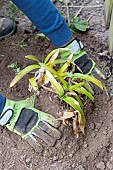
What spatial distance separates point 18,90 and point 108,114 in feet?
1.30

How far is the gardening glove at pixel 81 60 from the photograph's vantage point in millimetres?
1956

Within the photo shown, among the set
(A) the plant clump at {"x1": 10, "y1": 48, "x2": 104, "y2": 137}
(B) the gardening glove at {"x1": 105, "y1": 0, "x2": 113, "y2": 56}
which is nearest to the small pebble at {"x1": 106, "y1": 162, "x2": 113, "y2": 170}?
(A) the plant clump at {"x1": 10, "y1": 48, "x2": 104, "y2": 137}

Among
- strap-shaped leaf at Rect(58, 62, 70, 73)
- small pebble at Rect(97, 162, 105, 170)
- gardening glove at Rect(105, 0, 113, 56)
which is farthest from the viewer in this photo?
gardening glove at Rect(105, 0, 113, 56)

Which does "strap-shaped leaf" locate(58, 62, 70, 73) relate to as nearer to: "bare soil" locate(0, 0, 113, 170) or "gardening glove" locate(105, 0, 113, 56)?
"bare soil" locate(0, 0, 113, 170)

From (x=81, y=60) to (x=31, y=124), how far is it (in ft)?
1.19

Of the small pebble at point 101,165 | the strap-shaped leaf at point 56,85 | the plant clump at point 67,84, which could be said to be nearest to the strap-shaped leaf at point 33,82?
the plant clump at point 67,84

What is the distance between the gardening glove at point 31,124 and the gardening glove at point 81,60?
26cm

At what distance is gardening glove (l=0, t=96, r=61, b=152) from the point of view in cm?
180

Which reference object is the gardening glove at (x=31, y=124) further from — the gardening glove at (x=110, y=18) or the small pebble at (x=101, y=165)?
the gardening glove at (x=110, y=18)

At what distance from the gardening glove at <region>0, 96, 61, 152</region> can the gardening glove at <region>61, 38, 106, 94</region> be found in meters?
0.26

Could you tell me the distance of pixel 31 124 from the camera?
182cm

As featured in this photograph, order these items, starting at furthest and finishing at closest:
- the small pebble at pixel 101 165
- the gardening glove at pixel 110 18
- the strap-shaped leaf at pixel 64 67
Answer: the gardening glove at pixel 110 18
the strap-shaped leaf at pixel 64 67
the small pebble at pixel 101 165

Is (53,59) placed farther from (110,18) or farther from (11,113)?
(110,18)

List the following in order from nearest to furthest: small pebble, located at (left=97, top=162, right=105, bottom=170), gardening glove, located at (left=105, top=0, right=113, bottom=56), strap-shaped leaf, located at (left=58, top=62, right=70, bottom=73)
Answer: small pebble, located at (left=97, top=162, right=105, bottom=170) → strap-shaped leaf, located at (left=58, top=62, right=70, bottom=73) → gardening glove, located at (left=105, top=0, right=113, bottom=56)
